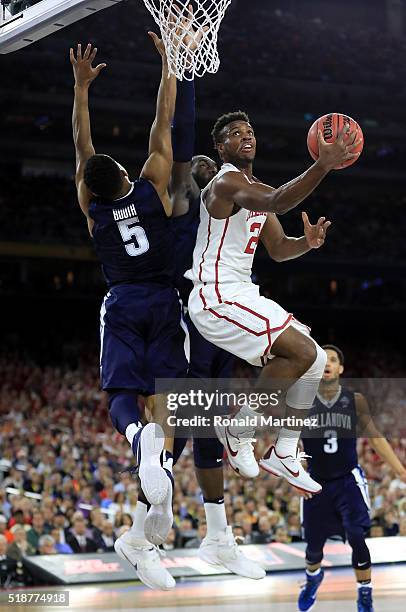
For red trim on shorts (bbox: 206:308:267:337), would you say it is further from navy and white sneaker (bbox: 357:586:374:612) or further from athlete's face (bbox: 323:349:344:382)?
navy and white sneaker (bbox: 357:586:374:612)

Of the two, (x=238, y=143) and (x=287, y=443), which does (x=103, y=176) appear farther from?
(x=287, y=443)

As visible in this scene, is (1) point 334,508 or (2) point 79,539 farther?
(2) point 79,539

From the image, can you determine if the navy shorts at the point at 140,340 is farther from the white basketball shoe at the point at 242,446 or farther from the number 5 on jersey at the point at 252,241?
the number 5 on jersey at the point at 252,241

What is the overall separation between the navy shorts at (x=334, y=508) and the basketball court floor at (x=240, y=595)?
713 millimetres

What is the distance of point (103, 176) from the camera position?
568 cm

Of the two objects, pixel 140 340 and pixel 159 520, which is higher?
pixel 140 340

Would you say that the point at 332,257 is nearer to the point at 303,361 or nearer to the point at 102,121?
the point at 102,121

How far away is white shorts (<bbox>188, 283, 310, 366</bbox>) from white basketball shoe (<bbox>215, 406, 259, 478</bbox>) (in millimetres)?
365

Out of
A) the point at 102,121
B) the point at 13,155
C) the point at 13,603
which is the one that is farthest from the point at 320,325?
the point at 13,603

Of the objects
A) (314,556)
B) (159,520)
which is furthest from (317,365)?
(314,556)

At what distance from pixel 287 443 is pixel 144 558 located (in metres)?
1.13

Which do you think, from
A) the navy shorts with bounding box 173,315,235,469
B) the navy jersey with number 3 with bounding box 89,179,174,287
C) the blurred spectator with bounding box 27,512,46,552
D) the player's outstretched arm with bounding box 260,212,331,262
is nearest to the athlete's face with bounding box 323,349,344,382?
the navy shorts with bounding box 173,315,235,469

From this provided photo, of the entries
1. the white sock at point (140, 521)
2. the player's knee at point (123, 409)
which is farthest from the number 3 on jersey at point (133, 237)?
the white sock at point (140, 521)

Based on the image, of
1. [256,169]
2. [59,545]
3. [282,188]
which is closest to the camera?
[282,188]
